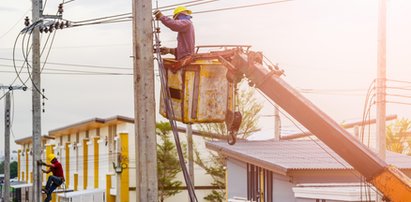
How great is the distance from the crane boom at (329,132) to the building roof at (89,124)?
40.3 m

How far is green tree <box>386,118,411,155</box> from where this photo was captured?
205 ft

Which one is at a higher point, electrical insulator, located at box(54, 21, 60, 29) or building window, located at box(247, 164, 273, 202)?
electrical insulator, located at box(54, 21, 60, 29)

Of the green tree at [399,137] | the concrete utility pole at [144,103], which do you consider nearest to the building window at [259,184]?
the concrete utility pole at [144,103]

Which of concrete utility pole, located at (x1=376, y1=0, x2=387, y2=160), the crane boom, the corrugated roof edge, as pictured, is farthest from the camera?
the corrugated roof edge

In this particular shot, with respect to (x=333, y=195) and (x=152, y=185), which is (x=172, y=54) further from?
(x=333, y=195)

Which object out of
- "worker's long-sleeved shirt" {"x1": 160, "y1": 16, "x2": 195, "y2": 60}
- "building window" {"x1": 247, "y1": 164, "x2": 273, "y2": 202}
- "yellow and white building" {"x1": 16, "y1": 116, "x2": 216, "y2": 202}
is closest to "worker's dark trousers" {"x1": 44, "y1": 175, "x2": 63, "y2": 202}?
"building window" {"x1": 247, "y1": 164, "x2": 273, "y2": 202}

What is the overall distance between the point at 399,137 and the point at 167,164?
17.1 meters

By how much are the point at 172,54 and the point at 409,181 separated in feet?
19.4

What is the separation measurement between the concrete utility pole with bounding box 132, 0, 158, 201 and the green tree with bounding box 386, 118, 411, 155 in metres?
46.6

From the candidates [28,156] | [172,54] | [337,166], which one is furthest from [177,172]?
[28,156]

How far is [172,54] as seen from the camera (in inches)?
746

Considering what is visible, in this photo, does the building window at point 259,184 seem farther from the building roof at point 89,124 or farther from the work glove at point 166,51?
the building roof at point 89,124

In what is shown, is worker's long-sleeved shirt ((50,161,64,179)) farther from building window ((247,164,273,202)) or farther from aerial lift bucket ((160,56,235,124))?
aerial lift bucket ((160,56,235,124))

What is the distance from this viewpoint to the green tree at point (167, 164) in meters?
58.2
